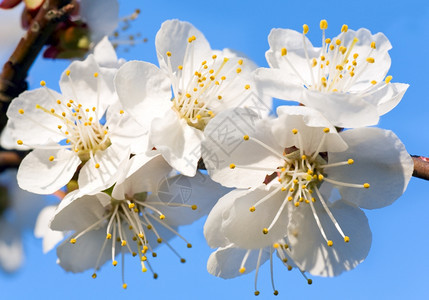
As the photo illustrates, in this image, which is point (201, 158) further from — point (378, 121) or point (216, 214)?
point (378, 121)

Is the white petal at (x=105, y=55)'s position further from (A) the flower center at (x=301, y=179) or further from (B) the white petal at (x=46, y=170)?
(A) the flower center at (x=301, y=179)

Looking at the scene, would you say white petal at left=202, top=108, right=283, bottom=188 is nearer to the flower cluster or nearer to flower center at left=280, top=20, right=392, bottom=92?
the flower cluster

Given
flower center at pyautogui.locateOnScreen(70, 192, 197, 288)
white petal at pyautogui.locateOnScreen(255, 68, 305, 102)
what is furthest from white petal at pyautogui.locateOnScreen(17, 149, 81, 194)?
white petal at pyautogui.locateOnScreen(255, 68, 305, 102)

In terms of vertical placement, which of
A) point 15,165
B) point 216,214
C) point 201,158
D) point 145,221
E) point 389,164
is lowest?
point 15,165

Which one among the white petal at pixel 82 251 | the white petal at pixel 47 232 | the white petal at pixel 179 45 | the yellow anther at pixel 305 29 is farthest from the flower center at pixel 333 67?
the white petal at pixel 47 232

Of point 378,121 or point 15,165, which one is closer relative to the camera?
point 378,121

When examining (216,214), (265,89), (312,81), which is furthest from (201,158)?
(312,81)
